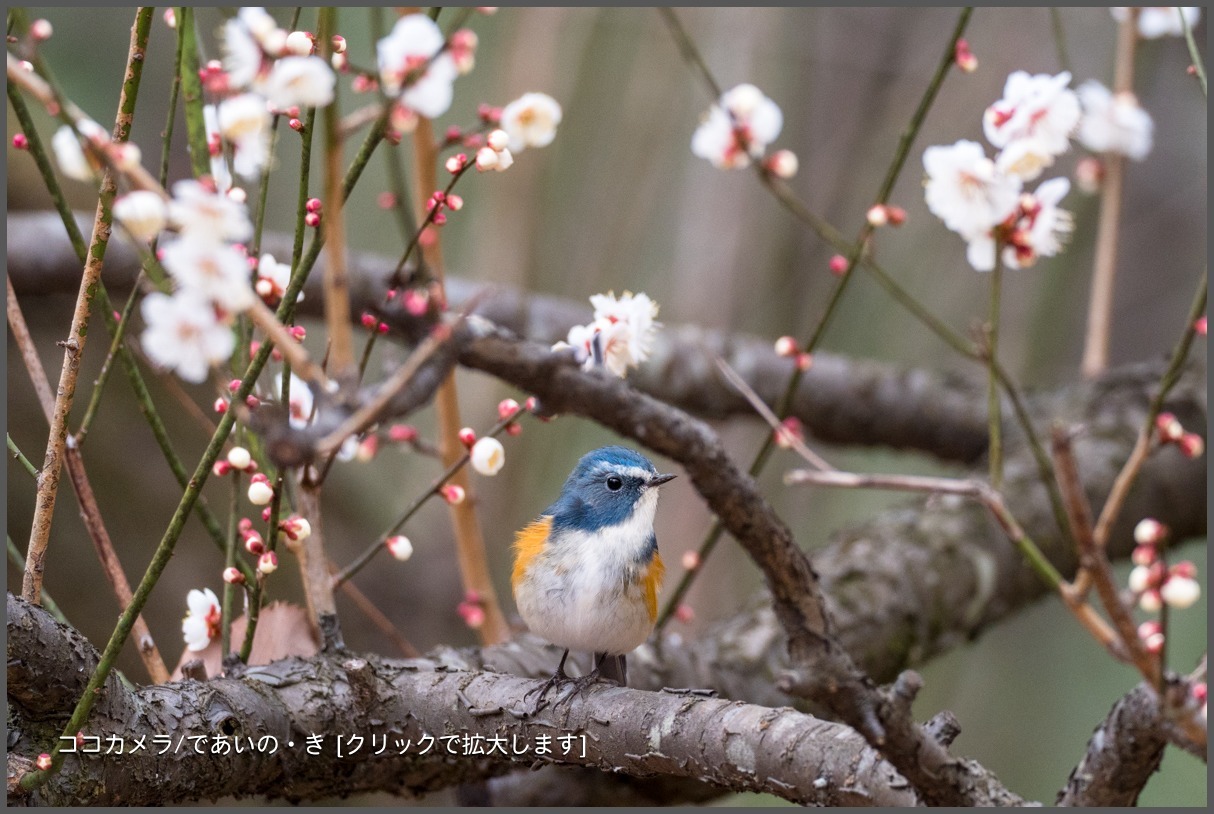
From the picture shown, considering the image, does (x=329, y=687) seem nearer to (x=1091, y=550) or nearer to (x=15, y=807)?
(x=15, y=807)

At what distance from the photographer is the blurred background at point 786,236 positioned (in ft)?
12.6

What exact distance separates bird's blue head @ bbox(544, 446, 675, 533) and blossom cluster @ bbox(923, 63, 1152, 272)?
0.74 meters

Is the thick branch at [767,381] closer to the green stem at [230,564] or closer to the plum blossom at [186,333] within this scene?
the green stem at [230,564]

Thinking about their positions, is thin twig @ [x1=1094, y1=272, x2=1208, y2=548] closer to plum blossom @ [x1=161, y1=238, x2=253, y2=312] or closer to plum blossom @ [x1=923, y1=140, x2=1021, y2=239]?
plum blossom @ [x1=923, y1=140, x2=1021, y2=239]

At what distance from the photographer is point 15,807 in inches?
51.3

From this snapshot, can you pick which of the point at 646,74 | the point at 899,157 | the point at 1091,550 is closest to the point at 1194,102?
the point at 646,74

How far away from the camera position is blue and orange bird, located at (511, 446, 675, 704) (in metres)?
1.87

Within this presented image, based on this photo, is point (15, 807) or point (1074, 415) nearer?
point (15, 807)

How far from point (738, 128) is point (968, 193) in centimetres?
46

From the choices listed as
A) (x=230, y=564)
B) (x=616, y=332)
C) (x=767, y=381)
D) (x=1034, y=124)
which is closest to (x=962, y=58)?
(x=1034, y=124)

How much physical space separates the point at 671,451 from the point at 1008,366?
282 centimetres

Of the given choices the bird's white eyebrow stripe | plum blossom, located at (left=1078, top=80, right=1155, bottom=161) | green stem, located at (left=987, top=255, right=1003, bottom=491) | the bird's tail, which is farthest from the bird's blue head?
plum blossom, located at (left=1078, top=80, right=1155, bottom=161)

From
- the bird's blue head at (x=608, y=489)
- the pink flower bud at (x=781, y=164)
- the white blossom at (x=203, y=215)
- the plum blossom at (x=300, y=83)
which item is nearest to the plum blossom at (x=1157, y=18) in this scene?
the pink flower bud at (x=781, y=164)

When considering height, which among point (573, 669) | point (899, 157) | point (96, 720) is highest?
point (899, 157)
